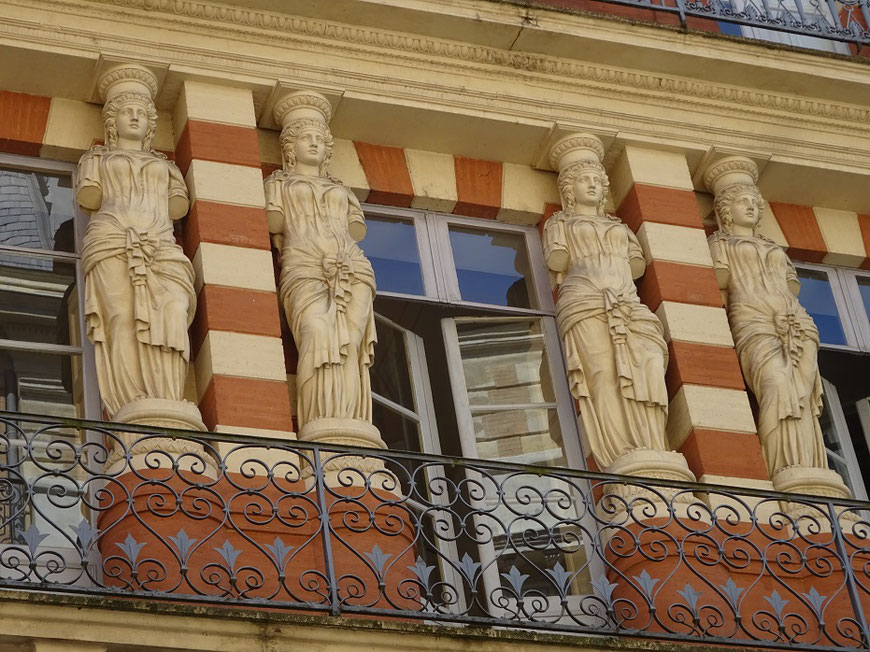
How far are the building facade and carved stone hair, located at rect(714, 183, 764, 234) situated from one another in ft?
0.06

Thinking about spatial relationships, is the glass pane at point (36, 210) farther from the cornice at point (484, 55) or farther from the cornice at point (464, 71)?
the cornice at point (484, 55)

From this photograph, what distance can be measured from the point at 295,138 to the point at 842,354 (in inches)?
129

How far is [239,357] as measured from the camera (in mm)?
9031

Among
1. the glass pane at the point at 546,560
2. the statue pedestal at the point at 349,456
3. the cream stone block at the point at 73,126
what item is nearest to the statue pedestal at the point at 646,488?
the glass pane at the point at 546,560

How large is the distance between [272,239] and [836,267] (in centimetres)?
340

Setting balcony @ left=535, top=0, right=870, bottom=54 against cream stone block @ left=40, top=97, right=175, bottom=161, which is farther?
balcony @ left=535, top=0, right=870, bottom=54

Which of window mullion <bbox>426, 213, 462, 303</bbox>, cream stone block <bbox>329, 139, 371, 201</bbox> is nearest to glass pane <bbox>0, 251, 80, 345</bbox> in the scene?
cream stone block <bbox>329, 139, 371, 201</bbox>

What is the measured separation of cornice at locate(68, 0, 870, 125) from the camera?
1010 centimetres

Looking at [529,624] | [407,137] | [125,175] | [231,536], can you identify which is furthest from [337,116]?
[529,624]

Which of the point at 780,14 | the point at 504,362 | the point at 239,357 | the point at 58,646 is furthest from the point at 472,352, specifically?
the point at 58,646

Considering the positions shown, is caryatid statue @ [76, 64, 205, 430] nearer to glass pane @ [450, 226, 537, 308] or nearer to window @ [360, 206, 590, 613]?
window @ [360, 206, 590, 613]

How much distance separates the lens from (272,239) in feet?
31.9

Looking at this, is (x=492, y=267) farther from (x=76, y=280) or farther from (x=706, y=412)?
(x=76, y=280)

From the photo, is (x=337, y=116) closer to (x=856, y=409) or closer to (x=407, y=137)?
(x=407, y=137)
